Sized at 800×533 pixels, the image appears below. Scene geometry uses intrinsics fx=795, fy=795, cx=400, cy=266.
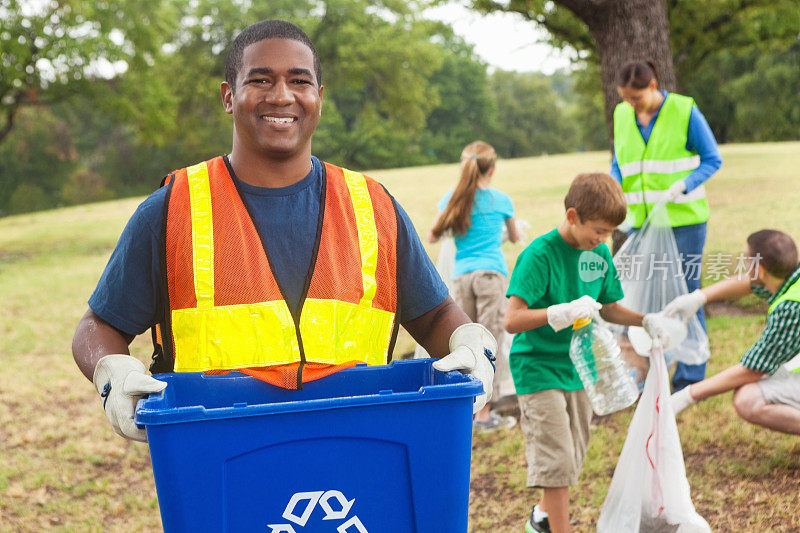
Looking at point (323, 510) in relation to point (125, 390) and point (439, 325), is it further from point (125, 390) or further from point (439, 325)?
point (439, 325)

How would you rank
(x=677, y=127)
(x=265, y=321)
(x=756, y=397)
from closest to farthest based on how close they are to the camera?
(x=265, y=321) < (x=756, y=397) < (x=677, y=127)

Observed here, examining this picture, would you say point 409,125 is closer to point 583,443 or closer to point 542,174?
point 542,174

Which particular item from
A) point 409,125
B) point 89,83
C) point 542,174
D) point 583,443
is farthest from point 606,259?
point 409,125

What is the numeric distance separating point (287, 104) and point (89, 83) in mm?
15717

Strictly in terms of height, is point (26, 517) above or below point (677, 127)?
below

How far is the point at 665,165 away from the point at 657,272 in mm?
684

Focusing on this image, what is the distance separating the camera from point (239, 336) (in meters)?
1.69

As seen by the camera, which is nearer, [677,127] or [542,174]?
[677,127]

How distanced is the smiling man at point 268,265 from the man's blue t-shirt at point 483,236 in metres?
2.95

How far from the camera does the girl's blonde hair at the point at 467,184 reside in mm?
4754

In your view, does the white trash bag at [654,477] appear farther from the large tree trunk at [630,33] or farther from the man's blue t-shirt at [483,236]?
the large tree trunk at [630,33]

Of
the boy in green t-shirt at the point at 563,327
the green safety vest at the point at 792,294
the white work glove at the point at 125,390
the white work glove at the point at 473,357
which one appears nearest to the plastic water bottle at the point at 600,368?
the boy in green t-shirt at the point at 563,327

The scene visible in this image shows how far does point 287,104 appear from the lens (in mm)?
1805

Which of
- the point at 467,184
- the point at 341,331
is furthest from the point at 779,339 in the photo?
the point at 341,331
